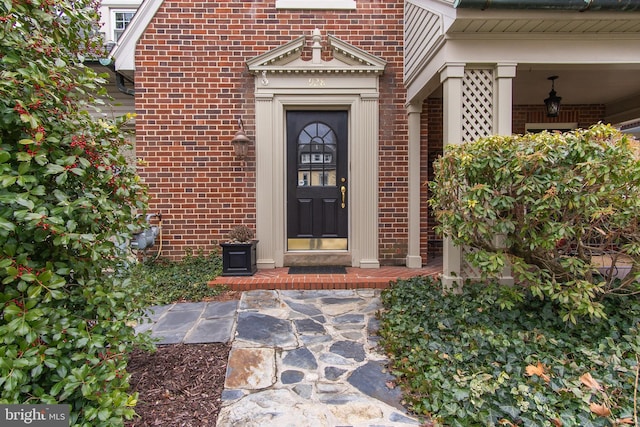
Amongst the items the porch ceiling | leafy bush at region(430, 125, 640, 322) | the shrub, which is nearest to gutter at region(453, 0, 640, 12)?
the porch ceiling

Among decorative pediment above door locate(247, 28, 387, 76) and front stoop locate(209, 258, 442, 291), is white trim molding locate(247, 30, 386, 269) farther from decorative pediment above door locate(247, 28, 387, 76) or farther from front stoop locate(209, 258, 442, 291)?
front stoop locate(209, 258, 442, 291)

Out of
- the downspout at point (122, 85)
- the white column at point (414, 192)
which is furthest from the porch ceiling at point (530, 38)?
the downspout at point (122, 85)

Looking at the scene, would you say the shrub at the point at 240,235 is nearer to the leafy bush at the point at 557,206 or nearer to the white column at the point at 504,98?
the leafy bush at the point at 557,206

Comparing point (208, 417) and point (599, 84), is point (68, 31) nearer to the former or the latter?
point (208, 417)

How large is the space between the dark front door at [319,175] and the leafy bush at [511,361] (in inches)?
81.0

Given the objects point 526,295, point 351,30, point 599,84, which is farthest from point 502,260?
point 599,84

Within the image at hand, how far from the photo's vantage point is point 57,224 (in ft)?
5.09

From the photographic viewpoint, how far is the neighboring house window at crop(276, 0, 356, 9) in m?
4.99

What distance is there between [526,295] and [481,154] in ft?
4.73

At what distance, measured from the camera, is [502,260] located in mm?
2850

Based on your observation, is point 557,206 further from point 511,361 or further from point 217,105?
point 217,105

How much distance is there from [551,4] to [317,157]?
10.2 feet

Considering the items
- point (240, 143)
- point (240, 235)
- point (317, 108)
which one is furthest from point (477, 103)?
point (240, 235)

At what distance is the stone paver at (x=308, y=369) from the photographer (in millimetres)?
2066
